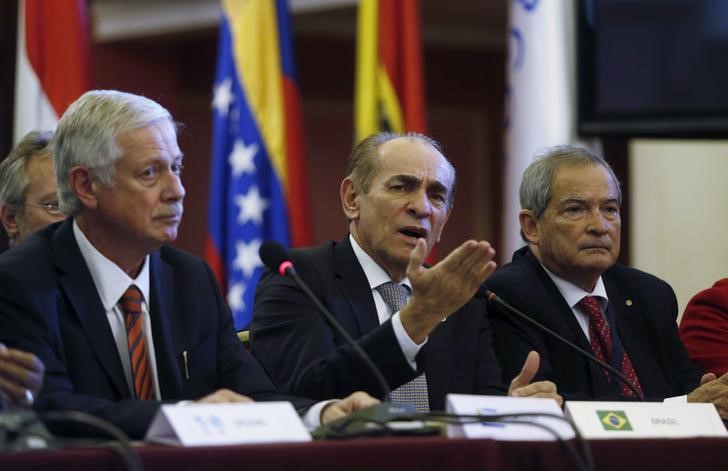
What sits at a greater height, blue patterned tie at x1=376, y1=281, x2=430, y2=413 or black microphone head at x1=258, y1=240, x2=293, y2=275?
black microphone head at x1=258, y1=240, x2=293, y2=275

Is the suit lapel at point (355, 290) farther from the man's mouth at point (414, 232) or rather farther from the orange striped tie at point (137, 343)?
the orange striped tie at point (137, 343)

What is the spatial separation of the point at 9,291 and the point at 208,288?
542mm

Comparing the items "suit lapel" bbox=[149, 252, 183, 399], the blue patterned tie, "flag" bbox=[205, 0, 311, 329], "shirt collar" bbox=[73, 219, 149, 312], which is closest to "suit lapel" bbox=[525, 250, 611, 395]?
the blue patterned tie

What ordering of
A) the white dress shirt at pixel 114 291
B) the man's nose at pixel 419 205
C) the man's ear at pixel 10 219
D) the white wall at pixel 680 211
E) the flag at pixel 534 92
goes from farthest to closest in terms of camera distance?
the white wall at pixel 680 211 < the flag at pixel 534 92 < the man's ear at pixel 10 219 < the man's nose at pixel 419 205 < the white dress shirt at pixel 114 291

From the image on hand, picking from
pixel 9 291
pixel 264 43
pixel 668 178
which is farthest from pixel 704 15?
pixel 9 291

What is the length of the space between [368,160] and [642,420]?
4.07ft

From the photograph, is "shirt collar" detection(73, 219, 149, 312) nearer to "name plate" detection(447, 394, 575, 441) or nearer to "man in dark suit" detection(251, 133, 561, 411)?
"man in dark suit" detection(251, 133, 561, 411)

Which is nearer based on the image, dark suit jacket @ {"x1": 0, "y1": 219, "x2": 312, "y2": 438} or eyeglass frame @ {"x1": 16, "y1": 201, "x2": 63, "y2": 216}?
dark suit jacket @ {"x1": 0, "y1": 219, "x2": 312, "y2": 438}

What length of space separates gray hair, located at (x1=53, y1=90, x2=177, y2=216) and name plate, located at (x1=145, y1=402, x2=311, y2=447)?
0.84m

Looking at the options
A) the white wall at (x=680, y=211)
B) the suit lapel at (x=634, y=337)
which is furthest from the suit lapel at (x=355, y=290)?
the white wall at (x=680, y=211)

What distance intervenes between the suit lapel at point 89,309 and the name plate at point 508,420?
0.79 meters

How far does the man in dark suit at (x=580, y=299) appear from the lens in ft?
11.2

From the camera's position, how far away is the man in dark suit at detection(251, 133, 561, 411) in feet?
10.0

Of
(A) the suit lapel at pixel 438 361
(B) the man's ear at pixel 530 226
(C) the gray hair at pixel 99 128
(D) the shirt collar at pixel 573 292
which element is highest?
(C) the gray hair at pixel 99 128
